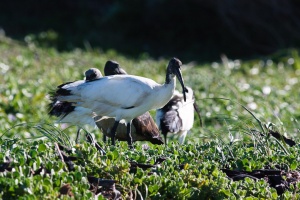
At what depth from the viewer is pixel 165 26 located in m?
21.1

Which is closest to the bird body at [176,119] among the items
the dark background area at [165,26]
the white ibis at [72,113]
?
the white ibis at [72,113]

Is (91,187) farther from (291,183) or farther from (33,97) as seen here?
(33,97)

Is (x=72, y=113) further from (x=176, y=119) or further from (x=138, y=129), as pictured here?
(x=176, y=119)

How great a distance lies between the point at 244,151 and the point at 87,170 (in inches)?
50.9

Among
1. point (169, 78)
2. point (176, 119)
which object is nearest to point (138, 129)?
point (176, 119)

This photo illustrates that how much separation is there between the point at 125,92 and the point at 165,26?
587 inches

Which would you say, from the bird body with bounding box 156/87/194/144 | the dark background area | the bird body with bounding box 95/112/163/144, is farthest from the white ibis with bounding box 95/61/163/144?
the dark background area

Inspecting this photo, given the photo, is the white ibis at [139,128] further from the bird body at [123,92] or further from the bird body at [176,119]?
the bird body at [123,92]

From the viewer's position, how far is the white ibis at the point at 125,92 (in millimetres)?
6258

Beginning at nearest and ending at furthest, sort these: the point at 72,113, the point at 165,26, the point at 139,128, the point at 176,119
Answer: the point at 72,113 < the point at 139,128 < the point at 176,119 < the point at 165,26

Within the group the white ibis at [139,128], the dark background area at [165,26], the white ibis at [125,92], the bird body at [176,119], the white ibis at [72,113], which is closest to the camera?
the white ibis at [125,92]

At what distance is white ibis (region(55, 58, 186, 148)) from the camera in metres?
6.26

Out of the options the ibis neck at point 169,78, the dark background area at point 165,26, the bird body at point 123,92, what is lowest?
the bird body at point 123,92

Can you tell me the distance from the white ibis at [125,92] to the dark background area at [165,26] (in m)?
11.3
